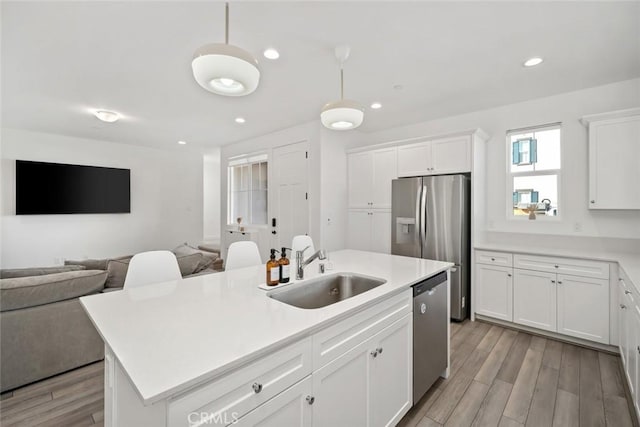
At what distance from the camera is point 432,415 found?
6.07ft

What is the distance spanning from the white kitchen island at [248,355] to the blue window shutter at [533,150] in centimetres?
283

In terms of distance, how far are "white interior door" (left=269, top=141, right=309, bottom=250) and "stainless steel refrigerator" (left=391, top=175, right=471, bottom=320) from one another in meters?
1.52

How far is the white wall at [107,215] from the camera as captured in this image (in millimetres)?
4637

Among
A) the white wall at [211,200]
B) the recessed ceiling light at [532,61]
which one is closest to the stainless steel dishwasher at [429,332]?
the recessed ceiling light at [532,61]

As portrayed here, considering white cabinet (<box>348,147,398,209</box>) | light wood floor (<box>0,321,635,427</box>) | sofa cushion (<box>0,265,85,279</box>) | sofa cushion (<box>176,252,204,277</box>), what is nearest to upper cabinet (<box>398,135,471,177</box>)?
white cabinet (<box>348,147,398,209</box>)

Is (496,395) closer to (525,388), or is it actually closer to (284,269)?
(525,388)

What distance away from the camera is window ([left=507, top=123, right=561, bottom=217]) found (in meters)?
3.33

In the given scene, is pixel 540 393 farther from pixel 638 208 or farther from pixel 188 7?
pixel 188 7

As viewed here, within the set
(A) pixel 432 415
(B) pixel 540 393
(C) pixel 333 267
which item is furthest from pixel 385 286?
(B) pixel 540 393

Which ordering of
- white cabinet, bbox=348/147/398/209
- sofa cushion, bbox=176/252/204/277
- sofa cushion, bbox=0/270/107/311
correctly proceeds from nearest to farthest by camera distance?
sofa cushion, bbox=0/270/107/311 < sofa cushion, bbox=176/252/204/277 < white cabinet, bbox=348/147/398/209

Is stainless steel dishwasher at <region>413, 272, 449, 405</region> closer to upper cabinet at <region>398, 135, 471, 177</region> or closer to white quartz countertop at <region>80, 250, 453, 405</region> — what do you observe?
white quartz countertop at <region>80, 250, 453, 405</region>

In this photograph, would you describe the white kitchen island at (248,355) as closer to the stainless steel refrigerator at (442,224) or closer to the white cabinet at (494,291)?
the stainless steel refrigerator at (442,224)

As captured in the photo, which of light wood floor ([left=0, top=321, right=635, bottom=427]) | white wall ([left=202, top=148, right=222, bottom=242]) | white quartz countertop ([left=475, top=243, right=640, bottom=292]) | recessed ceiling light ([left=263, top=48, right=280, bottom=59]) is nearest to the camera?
A: light wood floor ([left=0, top=321, right=635, bottom=427])

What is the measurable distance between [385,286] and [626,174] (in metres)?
2.87
